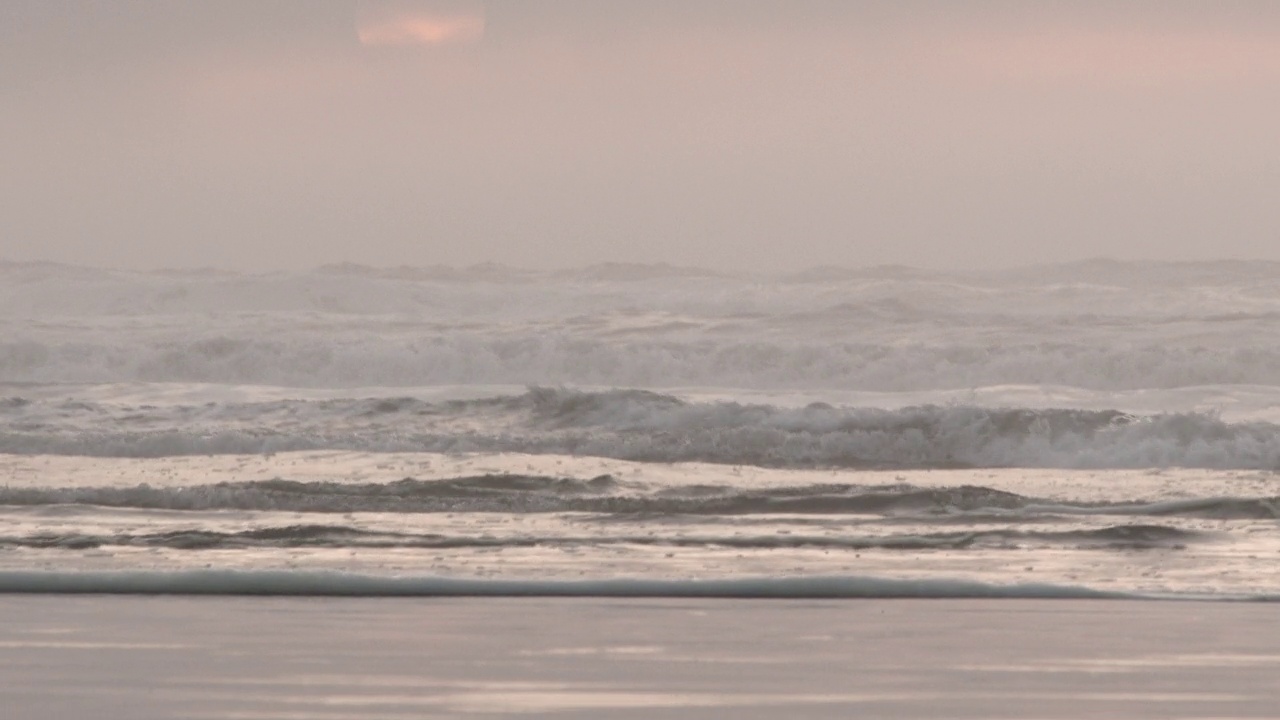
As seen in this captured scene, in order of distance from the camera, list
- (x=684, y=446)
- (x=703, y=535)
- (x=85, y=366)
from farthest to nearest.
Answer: (x=85, y=366) → (x=684, y=446) → (x=703, y=535)

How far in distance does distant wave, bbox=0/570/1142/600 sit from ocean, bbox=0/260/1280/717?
0.04 ft

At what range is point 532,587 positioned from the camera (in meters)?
5.13

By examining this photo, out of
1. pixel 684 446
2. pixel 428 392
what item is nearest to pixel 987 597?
pixel 684 446

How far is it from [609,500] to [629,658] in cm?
414

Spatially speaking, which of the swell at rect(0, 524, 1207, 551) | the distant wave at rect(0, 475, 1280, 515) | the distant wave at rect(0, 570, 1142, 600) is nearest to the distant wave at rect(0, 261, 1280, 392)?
the distant wave at rect(0, 475, 1280, 515)

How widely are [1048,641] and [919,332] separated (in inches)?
799

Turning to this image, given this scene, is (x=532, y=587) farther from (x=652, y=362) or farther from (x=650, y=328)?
(x=650, y=328)

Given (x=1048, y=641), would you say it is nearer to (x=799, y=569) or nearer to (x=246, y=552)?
(x=799, y=569)

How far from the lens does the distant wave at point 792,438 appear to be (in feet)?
35.8

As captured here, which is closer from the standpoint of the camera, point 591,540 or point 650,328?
point 591,540

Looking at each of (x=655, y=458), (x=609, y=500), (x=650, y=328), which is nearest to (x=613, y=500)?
(x=609, y=500)

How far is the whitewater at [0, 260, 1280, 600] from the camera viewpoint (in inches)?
225

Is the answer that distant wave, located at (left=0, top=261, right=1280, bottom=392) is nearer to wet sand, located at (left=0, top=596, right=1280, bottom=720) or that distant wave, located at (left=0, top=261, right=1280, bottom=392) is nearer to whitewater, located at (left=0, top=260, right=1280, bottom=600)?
whitewater, located at (left=0, top=260, right=1280, bottom=600)

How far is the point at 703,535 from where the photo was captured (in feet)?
22.0
